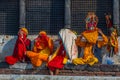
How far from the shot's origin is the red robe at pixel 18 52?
11796 mm

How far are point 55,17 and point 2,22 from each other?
1563 millimetres

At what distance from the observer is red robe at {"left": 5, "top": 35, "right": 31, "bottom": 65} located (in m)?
11.8

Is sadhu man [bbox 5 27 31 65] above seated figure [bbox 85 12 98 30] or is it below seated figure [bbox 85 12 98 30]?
below

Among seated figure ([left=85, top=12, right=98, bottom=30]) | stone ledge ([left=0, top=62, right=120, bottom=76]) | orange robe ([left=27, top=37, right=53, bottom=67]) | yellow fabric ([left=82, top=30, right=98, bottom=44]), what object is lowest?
stone ledge ([left=0, top=62, right=120, bottom=76])

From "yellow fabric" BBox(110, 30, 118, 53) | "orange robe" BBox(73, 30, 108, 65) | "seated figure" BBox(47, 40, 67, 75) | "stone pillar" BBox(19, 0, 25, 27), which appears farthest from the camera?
"stone pillar" BBox(19, 0, 25, 27)

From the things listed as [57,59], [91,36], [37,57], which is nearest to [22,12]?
[37,57]

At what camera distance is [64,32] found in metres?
12.0

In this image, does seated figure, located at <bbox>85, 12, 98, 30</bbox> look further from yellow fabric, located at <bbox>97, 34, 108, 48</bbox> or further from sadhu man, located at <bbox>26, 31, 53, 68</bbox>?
sadhu man, located at <bbox>26, 31, 53, 68</bbox>

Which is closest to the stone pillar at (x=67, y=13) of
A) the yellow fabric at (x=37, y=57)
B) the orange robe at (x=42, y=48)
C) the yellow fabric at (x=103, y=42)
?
the orange robe at (x=42, y=48)

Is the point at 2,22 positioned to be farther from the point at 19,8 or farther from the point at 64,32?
the point at 64,32

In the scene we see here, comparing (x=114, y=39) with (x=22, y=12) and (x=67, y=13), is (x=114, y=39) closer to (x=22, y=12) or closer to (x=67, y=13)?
(x=67, y=13)

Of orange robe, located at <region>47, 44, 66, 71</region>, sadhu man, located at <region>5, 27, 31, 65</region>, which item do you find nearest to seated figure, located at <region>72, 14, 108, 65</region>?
orange robe, located at <region>47, 44, 66, 71</region>

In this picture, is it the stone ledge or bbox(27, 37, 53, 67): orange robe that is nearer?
the stone ledge

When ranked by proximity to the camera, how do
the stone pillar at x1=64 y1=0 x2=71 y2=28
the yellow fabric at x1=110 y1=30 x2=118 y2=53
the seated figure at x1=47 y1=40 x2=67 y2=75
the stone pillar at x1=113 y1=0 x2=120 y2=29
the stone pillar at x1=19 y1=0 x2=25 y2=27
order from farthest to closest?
1. the stone pillar at x1=19 y1=0 x2=25 y2=27
2. the stone pillar at x1=64 y1=0 x2=71 y2=28
3. the stone pillar at x1=113 y1=0 x2=120 y2=29
4. the yellow fabric at x1=110 y1=30 x2=118 y2=53
5. the seated figure at x1=47 y1=40 x2=67 y2=75
